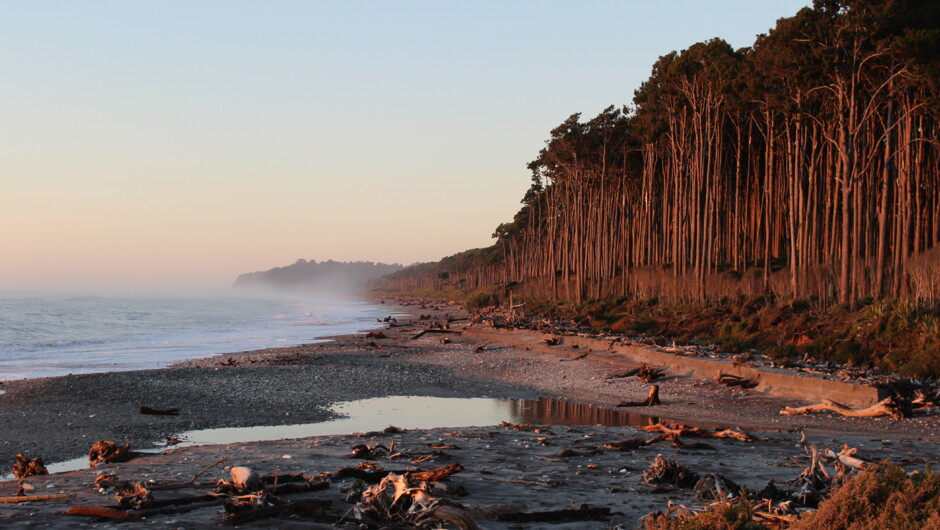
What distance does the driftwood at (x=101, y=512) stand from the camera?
626 centimetres

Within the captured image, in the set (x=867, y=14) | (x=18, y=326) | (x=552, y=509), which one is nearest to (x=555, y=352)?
(x=867, y=14)

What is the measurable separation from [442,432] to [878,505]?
25.8 feet

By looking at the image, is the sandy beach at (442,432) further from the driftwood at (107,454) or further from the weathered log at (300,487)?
the driftwood at (107,454)

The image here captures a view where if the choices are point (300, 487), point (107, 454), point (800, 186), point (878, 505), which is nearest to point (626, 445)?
point (300, 487)

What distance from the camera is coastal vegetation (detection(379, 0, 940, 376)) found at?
22.8 metres

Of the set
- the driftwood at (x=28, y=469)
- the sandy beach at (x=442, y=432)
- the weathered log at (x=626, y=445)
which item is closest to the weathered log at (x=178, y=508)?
the sandy beach at (x=442, y=432)

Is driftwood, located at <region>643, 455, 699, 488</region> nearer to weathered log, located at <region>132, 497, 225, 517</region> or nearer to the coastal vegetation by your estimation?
weathered log, located at <region>132, 497, 225, 517</region>

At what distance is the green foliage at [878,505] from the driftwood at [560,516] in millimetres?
1927

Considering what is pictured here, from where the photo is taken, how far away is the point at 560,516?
6453 mm

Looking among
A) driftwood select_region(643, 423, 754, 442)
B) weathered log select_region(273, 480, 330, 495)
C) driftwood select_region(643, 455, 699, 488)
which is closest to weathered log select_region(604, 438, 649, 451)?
driftwood select_region(643, 423, 754, 442)

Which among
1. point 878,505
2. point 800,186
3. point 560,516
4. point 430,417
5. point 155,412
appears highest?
point 800,186

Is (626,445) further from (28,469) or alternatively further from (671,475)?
(28,469)

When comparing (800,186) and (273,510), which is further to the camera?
(800,186)

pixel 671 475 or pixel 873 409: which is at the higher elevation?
pixel 671 475
